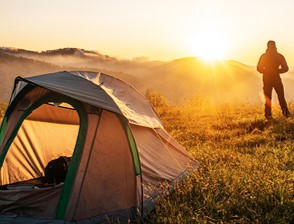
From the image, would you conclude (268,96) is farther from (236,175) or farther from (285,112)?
(236,175)

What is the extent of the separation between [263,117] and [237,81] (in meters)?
39.3

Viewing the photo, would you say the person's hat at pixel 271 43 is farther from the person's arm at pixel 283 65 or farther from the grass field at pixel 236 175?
the grass field at pixel 236 175

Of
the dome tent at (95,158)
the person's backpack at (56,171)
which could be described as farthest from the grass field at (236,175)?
the person's backpack at (56,171)

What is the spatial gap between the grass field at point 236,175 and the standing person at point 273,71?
592 millimetres

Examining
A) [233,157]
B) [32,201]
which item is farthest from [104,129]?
[233,157]

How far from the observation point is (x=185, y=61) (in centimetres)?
5259

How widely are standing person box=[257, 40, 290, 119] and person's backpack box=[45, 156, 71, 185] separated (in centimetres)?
791

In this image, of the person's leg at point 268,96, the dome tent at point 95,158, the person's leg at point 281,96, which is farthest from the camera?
the person's leg at point 281,96

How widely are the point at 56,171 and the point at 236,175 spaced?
290cm

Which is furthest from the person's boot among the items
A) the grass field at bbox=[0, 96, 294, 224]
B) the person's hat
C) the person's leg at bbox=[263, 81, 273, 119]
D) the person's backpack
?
the person's backpack

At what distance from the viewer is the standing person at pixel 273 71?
13.2m

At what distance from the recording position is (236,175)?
6504mm

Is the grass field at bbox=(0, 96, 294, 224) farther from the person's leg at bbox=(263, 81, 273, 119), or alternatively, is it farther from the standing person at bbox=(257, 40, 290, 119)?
the standing person at bbox=(257, 40, 290, 119)

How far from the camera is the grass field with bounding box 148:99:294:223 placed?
5.21 metres
